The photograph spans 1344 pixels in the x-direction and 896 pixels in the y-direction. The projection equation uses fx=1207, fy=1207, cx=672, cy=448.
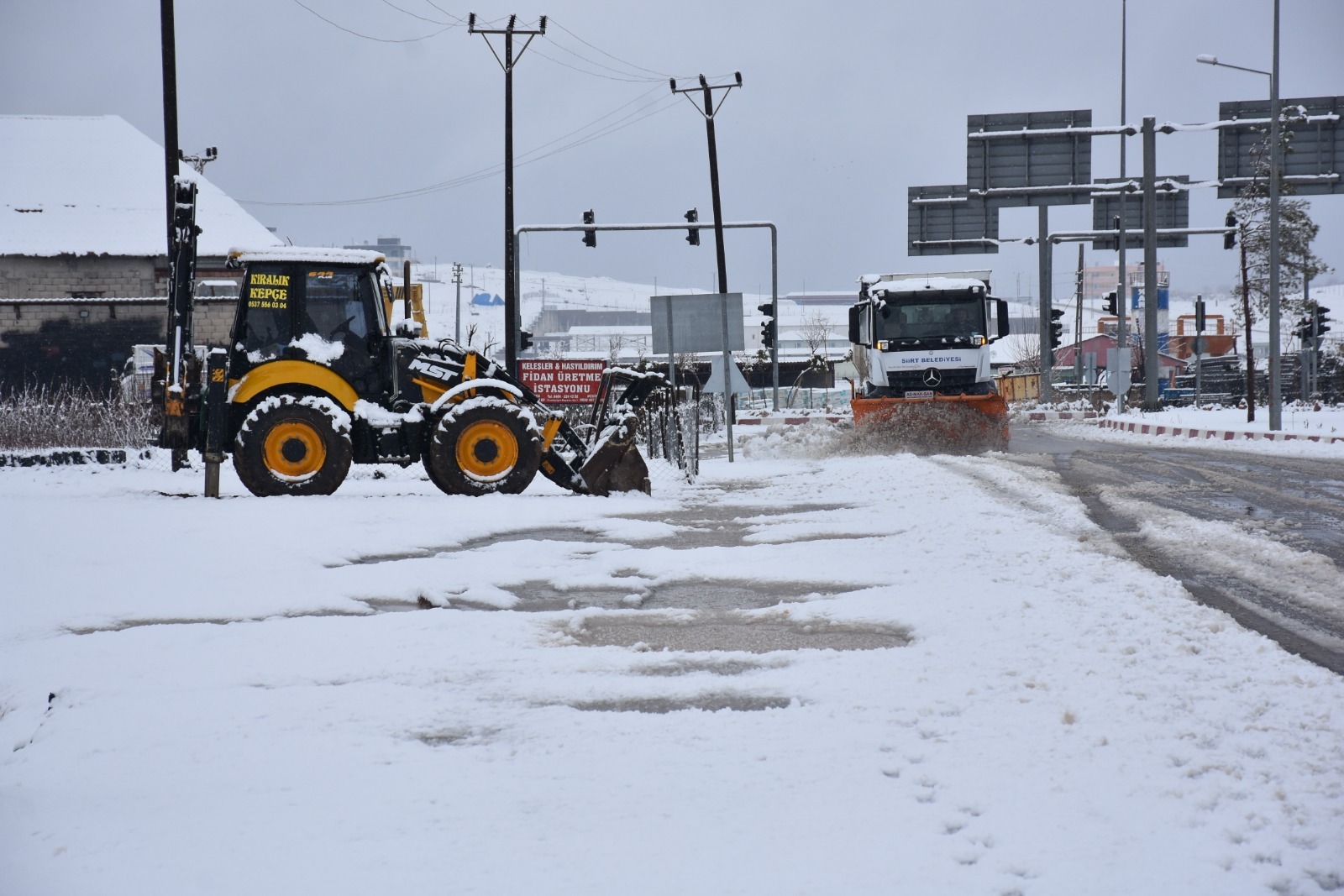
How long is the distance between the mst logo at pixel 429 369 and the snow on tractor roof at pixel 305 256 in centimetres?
110

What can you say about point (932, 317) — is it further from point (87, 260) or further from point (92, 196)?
point (92, 196)

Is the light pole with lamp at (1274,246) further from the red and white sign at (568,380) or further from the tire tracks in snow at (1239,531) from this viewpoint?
the red and white sign at (568,380)

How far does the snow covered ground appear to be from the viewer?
291cm

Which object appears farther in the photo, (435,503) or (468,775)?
(435,503)

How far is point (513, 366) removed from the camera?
1019 inches

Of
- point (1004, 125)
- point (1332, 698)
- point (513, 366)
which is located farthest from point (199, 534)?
point (1004, 125)

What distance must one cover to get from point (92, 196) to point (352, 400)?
32.5 metres

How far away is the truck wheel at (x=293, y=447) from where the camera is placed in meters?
11.9

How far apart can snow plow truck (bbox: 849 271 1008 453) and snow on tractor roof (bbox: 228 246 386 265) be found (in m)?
11.0

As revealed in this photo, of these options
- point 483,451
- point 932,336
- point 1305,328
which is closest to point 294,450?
point 483,451

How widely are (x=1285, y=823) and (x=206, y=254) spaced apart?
125ft

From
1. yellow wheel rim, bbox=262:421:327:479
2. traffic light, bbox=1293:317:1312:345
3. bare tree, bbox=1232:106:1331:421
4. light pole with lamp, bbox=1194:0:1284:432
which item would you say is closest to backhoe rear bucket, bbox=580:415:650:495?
yellow wheel rim, bbox=262:421:327:479

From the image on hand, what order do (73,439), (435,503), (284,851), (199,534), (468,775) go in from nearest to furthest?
(284,851) → (468,775) → (199,534) → (435,503) → (73,439)

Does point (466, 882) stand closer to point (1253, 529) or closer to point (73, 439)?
point (1253, 529)
